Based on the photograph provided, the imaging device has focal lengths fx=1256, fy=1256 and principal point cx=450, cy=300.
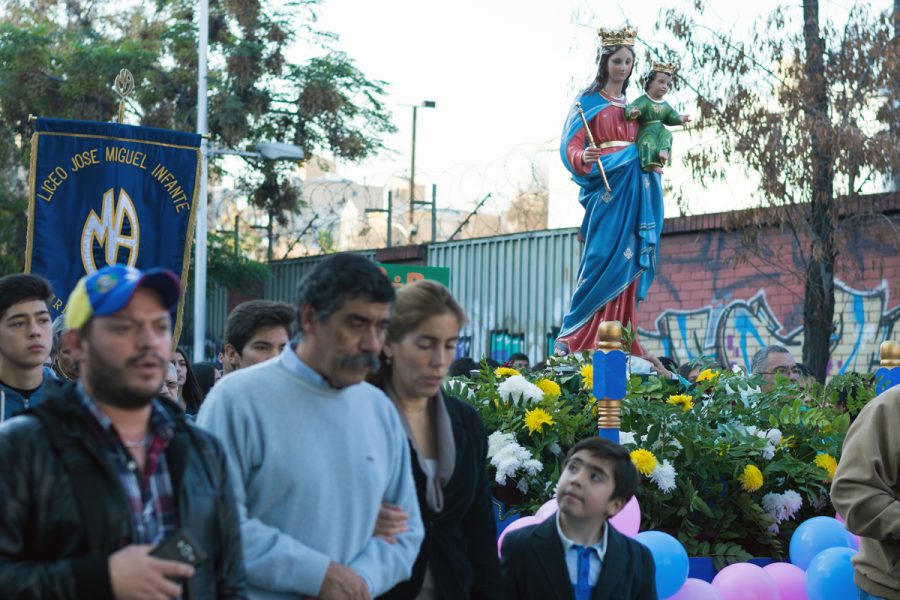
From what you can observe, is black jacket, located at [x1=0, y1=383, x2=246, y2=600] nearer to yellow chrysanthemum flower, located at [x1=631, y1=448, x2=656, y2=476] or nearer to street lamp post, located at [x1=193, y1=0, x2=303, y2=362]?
yellow chrysanthemum flower, located at [x1=631, y1=448, x2=656, y2=476]

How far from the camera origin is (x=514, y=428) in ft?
23.9

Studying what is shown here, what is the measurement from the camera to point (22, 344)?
15.6 feet

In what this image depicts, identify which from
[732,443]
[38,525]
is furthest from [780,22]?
[38,525]

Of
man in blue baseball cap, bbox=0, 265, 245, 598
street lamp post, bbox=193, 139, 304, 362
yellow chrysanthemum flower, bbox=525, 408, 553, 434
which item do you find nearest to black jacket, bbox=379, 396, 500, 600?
man in blue baseball cap, bbox=0, 265, 245, 598

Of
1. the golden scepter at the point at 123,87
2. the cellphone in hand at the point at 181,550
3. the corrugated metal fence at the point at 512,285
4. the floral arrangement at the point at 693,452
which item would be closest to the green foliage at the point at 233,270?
the corrugated metal fence at the point at 512,285

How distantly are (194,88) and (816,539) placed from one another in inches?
869

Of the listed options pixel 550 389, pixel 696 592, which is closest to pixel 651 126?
pixel 550 389

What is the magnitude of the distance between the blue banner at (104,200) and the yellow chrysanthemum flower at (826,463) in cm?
397

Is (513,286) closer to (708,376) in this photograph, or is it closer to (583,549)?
(708,376)

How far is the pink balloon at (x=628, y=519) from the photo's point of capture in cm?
607

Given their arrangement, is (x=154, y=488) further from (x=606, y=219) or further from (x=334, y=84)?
(x=334, y=84)

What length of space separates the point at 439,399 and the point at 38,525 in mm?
1618

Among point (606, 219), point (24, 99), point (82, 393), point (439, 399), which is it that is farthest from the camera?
point (24, 99)

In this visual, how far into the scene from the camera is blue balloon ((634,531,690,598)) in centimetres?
588
